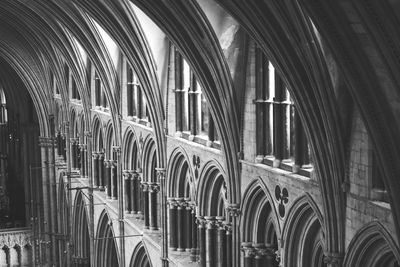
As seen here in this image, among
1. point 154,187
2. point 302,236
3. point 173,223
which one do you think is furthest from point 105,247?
point 302,236

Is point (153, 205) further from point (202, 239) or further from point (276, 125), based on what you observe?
point (276, 125)

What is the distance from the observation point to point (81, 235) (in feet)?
111

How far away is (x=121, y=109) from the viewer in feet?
83.5

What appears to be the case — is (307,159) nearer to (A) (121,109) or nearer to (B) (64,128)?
(A) (121,109)

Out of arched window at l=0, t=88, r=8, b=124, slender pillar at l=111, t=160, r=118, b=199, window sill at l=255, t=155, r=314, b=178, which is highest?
arched window at l=0, t=88, r=8, b=124

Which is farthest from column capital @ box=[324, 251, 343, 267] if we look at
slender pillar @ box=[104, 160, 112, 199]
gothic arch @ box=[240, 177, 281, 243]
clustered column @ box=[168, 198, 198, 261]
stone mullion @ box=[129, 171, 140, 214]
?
slender pillar @ box=[104, 160, 112, 199]

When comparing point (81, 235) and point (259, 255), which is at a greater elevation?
point (259, 255)

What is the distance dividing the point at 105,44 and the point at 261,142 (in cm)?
1037

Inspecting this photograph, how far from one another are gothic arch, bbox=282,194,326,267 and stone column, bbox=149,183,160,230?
8862 millimetres

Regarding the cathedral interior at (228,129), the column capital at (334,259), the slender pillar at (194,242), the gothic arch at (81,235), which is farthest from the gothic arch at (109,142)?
the column capital at (334,259)

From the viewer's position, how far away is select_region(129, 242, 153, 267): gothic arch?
2408cm

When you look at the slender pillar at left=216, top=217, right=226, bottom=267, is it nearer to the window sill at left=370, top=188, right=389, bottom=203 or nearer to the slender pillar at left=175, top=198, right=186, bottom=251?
the slender pillar at left=175, top=198, right=186, bottom=251

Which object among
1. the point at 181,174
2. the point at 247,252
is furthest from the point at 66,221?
the point at 247,252

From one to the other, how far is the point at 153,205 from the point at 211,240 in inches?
191
